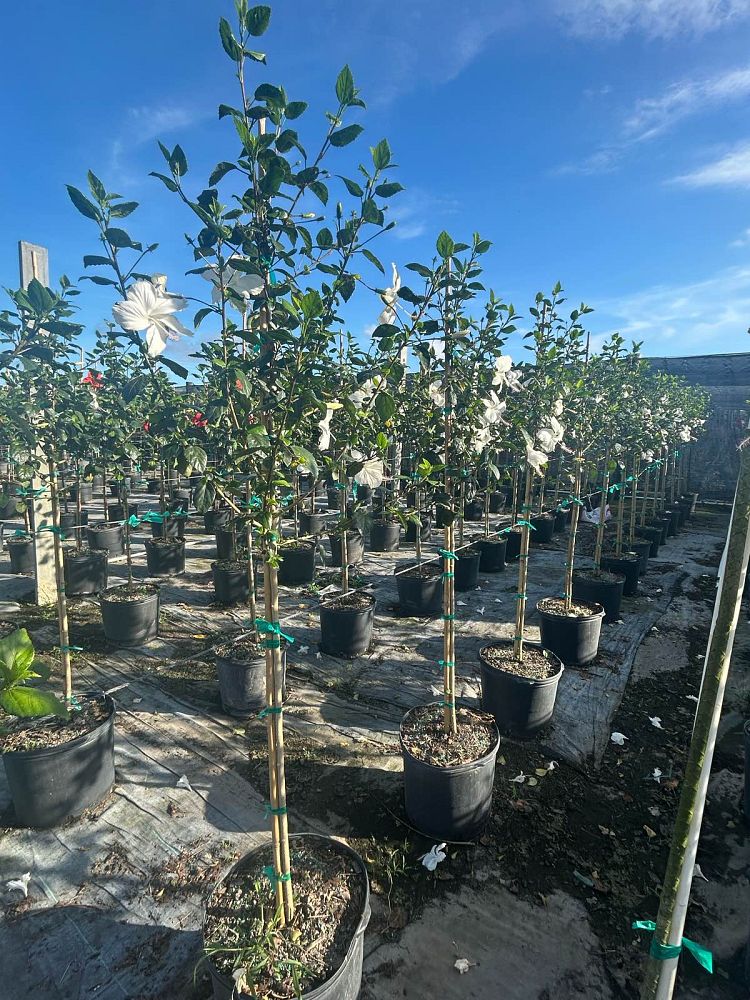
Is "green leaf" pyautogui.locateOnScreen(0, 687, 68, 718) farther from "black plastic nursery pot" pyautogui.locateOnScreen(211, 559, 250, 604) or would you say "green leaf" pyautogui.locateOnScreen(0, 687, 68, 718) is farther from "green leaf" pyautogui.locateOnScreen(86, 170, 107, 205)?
"black plastic nursery pot" pyautogui.locateOnScreen(211, 559, 250, 604)

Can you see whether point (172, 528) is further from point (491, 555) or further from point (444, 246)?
point (444, 246)

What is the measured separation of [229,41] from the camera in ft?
5.11

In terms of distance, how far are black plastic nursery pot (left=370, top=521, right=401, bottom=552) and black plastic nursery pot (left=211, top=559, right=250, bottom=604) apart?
3429 millimetres

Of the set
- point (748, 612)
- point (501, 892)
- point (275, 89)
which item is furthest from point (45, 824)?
point (748, 612)

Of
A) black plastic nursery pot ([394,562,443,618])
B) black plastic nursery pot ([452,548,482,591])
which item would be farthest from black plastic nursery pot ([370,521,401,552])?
black plastic nursery pot ([394,562,443,618])

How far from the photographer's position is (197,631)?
601 centimetres

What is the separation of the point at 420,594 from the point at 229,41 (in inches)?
223

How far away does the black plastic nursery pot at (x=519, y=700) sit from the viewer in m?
3.84

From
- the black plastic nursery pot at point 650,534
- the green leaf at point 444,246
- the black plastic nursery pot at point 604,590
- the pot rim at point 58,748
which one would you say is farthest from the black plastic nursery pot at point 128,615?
the black plastic nursery pot at point 650,534

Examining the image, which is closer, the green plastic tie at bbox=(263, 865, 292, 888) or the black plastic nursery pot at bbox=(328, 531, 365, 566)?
the green plastic tie at bbox=(263, 865, 292, 888)

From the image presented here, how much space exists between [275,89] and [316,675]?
4.55 meters

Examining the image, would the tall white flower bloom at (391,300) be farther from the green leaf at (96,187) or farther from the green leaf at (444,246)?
the green leaf at (96,187)

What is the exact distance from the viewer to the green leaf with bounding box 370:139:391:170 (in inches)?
68.5

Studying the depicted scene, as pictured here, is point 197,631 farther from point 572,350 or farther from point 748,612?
→ point 748,612
